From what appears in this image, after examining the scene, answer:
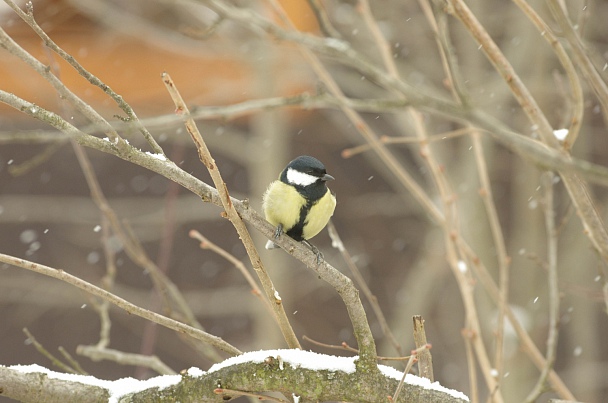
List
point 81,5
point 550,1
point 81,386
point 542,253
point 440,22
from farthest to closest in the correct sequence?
1. point 542,253
2. point 81,5
3. point 81,386
4. point 440,22
5. point 550,1

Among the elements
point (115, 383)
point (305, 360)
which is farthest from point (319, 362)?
point (115, 383)

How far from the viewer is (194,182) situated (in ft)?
4.98

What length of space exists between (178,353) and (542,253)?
3060mm

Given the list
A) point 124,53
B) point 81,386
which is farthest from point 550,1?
point 124,53

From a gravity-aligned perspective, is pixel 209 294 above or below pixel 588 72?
below

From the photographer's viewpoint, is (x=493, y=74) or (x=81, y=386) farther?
(x=493, y=74)

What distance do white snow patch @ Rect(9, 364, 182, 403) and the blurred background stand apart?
315 centimetres

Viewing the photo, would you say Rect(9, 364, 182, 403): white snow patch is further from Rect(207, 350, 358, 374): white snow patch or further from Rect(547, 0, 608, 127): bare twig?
Rect(547, 0, 608, 127): bare twig

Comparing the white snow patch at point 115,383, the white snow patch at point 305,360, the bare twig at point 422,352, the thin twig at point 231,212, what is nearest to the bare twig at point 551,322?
the bare twig at point 422,352

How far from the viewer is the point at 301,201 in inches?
98.3

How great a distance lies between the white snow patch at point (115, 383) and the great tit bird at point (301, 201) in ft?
2.92

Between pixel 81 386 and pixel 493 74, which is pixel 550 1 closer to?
pixel 81 386

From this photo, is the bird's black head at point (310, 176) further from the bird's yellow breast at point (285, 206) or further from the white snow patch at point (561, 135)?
the white snow patch at point (561, 135)

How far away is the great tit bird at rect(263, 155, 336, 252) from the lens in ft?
8.14
